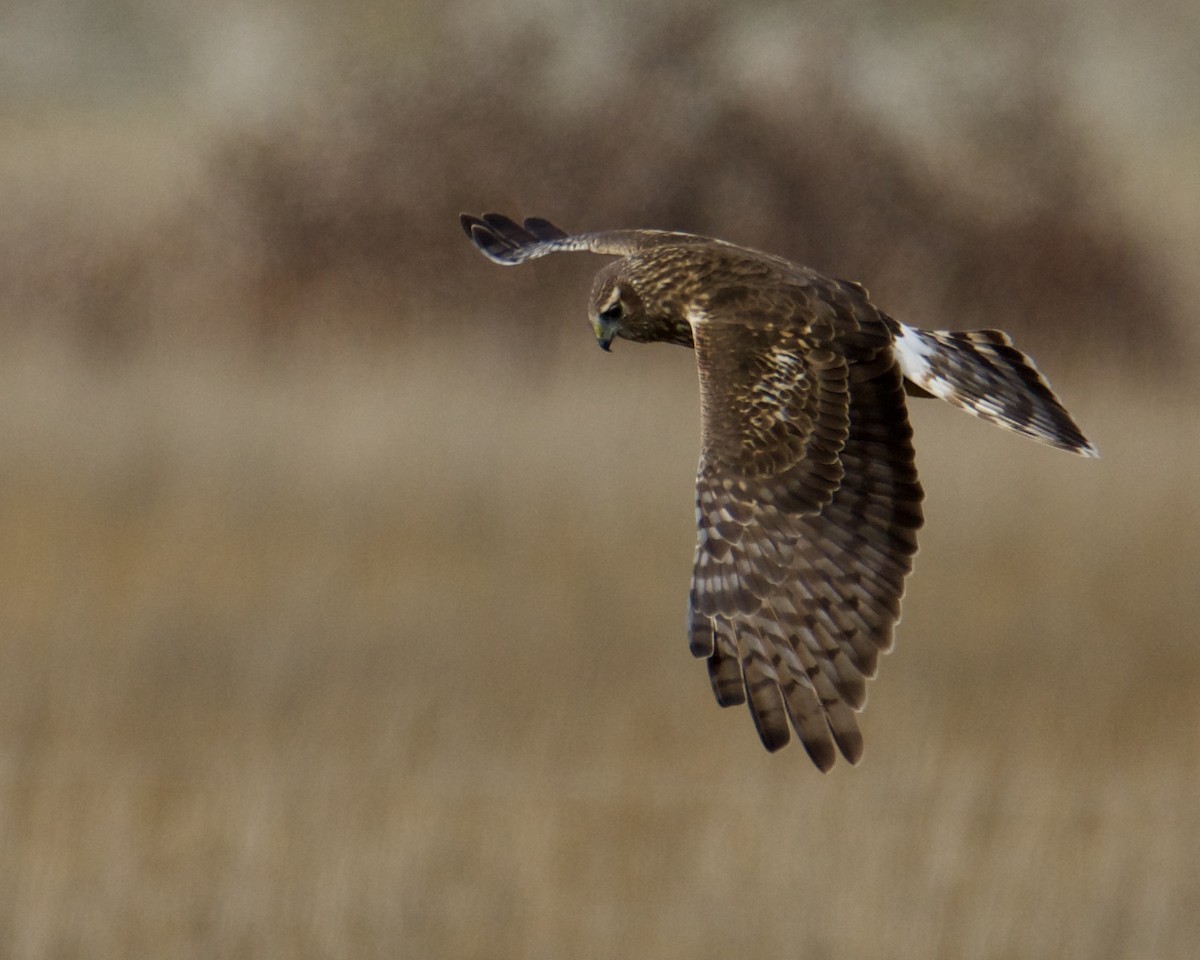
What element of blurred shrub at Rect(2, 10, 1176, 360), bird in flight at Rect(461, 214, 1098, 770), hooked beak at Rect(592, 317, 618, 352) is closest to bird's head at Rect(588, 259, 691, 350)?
hooked beak at Rect(592, 317, 618, 352)

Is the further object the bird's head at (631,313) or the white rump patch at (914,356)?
the white rump patch at (914,356)

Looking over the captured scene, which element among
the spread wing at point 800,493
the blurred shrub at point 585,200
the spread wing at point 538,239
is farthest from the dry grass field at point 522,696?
the spread wing at point 800,493

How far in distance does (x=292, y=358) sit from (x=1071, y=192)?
6.27 m

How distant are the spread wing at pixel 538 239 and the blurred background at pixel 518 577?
12.5ft

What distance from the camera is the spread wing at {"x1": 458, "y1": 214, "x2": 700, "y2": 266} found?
423 cm

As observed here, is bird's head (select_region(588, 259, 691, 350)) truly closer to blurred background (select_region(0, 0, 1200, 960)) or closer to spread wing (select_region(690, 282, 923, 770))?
spread wing (select_region(690, 282, 923, 770))

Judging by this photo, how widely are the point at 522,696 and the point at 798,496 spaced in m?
5.71

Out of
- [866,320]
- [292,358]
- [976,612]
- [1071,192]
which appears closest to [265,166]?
[292,358]

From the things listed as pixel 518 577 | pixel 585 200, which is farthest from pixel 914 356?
pixel 585 200

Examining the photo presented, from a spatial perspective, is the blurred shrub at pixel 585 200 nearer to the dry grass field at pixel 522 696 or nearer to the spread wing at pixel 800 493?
the dry grass field at pixel 522 696

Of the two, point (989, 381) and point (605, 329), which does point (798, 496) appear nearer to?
point (605, 329)

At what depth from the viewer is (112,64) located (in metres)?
58.5

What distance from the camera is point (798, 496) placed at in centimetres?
362

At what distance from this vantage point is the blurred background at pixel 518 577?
8273mm
